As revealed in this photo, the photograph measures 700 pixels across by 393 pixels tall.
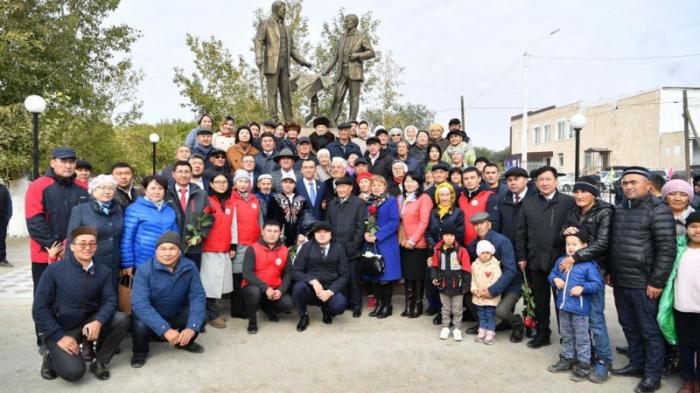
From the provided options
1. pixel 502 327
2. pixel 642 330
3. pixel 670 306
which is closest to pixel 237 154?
pixel 502 327

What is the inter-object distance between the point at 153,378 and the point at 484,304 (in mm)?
3292

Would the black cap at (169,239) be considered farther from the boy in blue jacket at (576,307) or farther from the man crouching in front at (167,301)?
the boy in blue jacket at (576,307)

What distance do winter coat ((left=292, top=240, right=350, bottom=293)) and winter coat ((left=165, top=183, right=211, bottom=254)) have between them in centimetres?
116

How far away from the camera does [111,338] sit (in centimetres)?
432

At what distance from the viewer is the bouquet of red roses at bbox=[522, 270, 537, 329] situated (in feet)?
16.5

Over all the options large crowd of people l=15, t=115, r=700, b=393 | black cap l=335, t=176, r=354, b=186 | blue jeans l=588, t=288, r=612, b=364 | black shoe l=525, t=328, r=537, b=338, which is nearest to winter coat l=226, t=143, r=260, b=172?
large crowd of people l=15, t=115, r=700, b=393

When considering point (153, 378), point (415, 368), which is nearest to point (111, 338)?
point (153, 378)

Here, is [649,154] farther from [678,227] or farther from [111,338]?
[111,338]

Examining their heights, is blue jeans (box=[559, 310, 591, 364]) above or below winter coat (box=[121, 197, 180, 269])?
below

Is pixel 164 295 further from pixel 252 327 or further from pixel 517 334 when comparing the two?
pixel 517 334

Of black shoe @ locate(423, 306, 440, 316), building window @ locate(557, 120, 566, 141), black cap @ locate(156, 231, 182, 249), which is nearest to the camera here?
black cap @ locate(156, 231, 182, 249)

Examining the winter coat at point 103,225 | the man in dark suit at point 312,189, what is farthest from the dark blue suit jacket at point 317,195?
the winter coat at point 103,225

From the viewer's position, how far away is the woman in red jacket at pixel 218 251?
18.2ft

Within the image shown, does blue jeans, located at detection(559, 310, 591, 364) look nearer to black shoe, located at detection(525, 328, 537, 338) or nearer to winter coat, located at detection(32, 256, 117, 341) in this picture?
black shoe, located at detection(525, 328, 537, 338)
